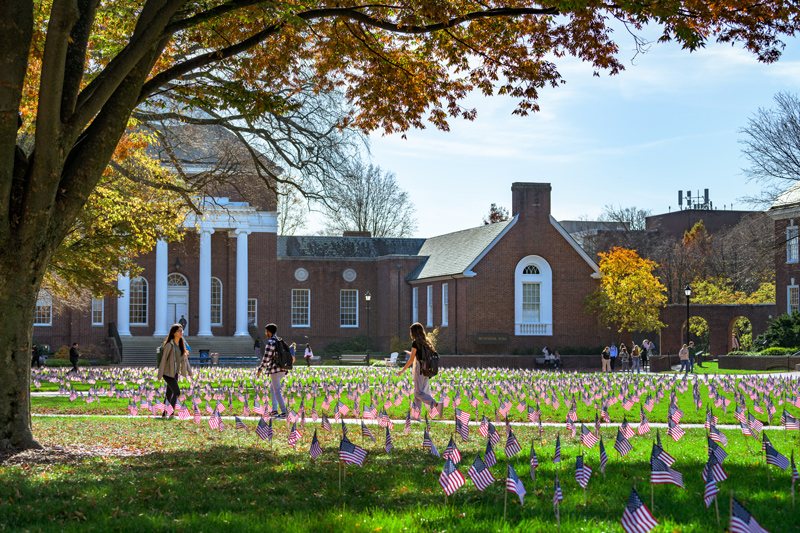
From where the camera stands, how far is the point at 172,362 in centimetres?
1520

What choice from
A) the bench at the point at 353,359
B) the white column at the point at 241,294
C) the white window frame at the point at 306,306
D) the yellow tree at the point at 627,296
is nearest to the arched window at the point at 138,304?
the white column at the point at 241,294

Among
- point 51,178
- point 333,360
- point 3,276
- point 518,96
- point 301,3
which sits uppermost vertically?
point 301,3

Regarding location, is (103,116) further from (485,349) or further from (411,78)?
(485,349)

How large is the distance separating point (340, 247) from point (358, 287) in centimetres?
374

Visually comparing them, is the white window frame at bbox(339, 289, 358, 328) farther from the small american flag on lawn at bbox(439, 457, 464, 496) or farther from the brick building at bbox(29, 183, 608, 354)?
the small american flag on lawn at bbox(439, 457, 464, 496)

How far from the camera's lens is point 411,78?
42.8ft

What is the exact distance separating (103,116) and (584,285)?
3819 cm

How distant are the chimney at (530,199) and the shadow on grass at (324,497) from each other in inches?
1424

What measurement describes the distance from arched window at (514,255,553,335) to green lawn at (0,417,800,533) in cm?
3389

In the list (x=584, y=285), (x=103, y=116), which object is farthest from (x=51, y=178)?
(x=584, y=285)

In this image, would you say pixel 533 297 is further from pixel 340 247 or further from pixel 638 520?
pixel 638 520

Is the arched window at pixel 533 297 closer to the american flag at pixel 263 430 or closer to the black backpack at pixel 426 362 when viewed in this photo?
the black backpack at pixel 426 362

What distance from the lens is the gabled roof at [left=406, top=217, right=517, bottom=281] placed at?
44.3 m

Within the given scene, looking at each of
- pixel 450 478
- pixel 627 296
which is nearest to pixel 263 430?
pixel 450 478
